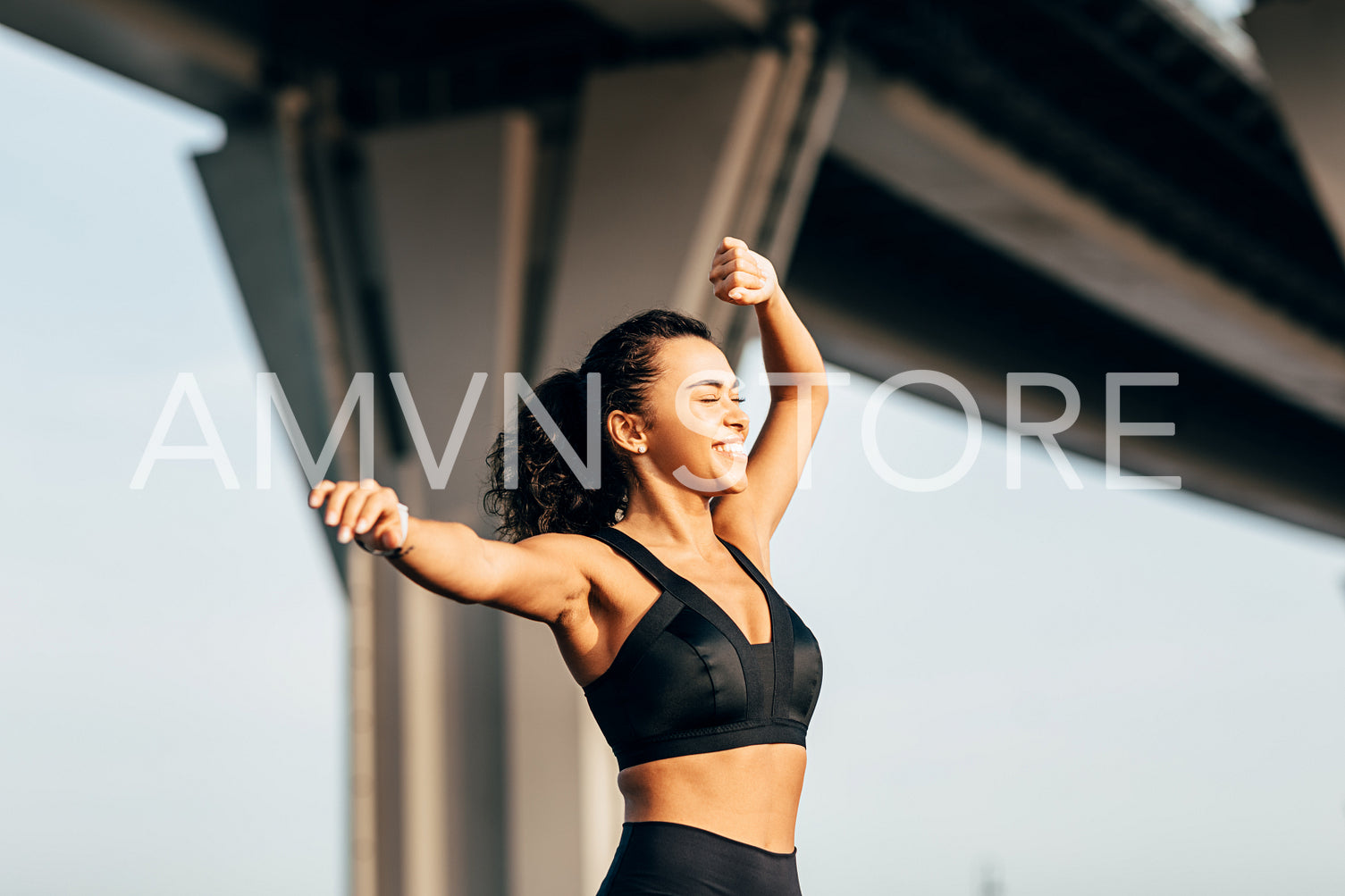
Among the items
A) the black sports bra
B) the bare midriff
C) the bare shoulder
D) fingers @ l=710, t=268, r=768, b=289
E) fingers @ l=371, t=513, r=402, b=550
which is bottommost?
the bare midriff

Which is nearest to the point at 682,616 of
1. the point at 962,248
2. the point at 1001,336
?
the point at 962,248

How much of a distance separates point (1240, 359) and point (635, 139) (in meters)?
14.0

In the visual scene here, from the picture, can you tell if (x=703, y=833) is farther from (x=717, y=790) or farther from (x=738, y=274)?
(x=738, y=274)

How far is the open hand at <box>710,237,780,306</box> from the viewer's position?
3.34 meters

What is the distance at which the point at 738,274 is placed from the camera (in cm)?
334

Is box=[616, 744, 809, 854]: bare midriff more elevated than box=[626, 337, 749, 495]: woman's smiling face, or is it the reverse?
box=[626, 337, 749, 495]: woman's smiling face

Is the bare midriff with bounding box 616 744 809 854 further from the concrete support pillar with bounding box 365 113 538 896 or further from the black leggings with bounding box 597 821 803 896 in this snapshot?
the concrete support pillar with bounding box 365 113 538 896

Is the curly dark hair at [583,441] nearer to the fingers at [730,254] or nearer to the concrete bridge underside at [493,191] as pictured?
the fingers at [730,254]

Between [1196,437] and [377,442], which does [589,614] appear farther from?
[1196,437]

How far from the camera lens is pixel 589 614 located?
318 centimetres

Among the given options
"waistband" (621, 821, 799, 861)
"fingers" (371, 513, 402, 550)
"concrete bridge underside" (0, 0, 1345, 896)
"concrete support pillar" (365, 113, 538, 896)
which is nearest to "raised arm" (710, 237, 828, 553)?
"waistband" (621, 821, 799, 861)

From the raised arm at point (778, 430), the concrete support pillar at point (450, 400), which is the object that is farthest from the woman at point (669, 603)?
the concrete support pillar at point (450, 400)

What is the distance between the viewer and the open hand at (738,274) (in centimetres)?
334

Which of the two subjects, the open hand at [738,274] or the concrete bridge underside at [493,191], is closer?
the open hand at [738,274]
